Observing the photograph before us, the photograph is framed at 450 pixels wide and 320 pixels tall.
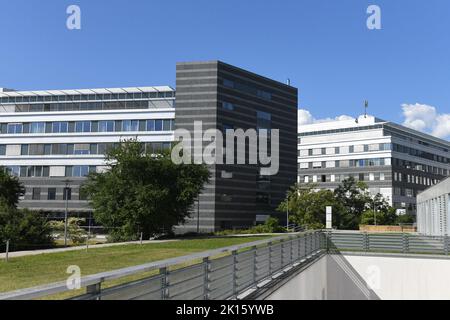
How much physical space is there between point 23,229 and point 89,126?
4361 cm

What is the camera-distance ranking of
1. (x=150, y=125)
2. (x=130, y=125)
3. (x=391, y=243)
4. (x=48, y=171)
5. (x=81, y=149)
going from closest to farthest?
(x=391, y=243) → (x=150, y=125) → (x=130, y=125) → (x=81, y=149) → (x=48, y=171)

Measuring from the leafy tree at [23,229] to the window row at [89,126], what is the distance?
3832cm

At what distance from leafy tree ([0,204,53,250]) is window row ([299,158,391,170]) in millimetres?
78696

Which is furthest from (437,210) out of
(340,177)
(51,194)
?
(340,177)

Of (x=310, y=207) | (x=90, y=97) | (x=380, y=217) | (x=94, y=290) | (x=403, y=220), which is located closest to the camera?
(x=94, y=290)

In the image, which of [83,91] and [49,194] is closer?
[49,194]

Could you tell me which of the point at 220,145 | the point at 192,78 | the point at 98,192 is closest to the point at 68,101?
the point at 192,78

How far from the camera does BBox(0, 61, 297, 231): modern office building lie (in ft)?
A: 222

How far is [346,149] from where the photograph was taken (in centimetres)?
10331

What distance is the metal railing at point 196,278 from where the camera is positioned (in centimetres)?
452

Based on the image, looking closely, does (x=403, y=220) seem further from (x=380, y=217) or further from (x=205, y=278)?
(x=205, y=278)

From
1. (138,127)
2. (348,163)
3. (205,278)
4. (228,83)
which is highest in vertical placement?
(228,83)

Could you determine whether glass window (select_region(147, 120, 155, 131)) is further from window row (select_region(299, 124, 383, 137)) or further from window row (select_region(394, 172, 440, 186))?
window row (select_region(394, 172, 440, 186))
